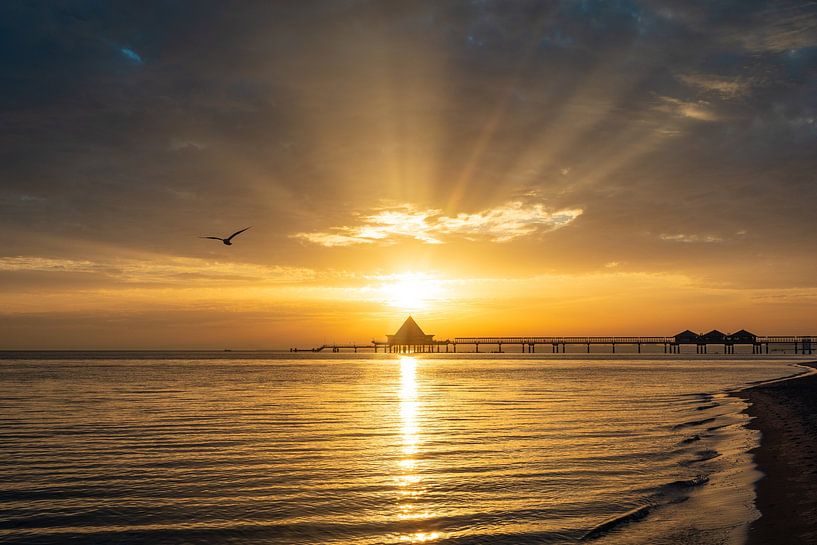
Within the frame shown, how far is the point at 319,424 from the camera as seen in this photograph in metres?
35.5

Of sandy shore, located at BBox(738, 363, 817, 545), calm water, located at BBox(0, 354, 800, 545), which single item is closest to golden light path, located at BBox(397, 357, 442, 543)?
calm water, located at BBox(0, 354, 800, 545)

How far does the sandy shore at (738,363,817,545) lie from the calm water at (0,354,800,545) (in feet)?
1.87

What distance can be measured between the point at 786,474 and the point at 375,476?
39.1 feet

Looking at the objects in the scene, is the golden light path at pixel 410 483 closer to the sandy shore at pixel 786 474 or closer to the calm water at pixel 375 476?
the calm water at pixel 375 476

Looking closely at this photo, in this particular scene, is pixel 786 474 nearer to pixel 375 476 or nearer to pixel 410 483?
pixel 410 483

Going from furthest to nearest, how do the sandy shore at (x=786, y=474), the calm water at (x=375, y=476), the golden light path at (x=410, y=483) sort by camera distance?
the calm water at (x=375, y=476), the golden light path at (x=410, y=483), the sandy shore at (x=786, y=474)

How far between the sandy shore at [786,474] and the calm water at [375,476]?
0.57m

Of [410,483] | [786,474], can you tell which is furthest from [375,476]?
[786,474]

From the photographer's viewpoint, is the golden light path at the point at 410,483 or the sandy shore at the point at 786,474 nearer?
the sandy shore at the point at 786,474

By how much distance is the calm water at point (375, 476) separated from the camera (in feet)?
49.4

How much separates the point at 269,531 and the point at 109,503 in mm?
5344

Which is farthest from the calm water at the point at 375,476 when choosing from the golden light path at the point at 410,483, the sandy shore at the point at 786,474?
the sandy shore at the point at 786,474

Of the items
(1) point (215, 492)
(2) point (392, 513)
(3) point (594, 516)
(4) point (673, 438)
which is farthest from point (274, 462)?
(4) point (673, 438)

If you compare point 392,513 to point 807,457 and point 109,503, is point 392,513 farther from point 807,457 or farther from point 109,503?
point 807,457
